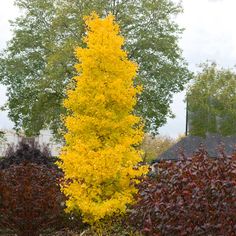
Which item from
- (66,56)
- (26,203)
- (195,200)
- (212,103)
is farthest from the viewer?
(212,103)

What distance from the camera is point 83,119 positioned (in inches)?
668

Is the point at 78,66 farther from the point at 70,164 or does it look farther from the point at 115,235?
the point at 115,235

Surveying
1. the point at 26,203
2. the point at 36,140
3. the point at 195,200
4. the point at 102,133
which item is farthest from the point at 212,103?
the point at 195,200

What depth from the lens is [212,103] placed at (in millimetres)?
52562

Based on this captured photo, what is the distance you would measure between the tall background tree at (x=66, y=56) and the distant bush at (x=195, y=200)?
27.9 metres

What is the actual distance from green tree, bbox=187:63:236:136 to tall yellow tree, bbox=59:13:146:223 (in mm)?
33068

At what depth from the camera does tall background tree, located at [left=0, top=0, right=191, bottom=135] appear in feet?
139

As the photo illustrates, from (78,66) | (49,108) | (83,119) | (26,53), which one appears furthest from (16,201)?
(26,53)

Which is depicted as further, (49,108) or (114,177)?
(49,108)

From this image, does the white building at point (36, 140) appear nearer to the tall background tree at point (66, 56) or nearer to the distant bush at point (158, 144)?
the tall background tree at point (66, 56)

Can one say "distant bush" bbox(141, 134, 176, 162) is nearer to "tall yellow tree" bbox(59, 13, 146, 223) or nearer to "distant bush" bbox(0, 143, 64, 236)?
"tall yellow tree" bbox(59, 13, 146, 223)

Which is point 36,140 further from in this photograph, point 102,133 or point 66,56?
point 102,133

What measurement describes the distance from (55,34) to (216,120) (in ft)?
53.1

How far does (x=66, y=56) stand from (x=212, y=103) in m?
16.8
